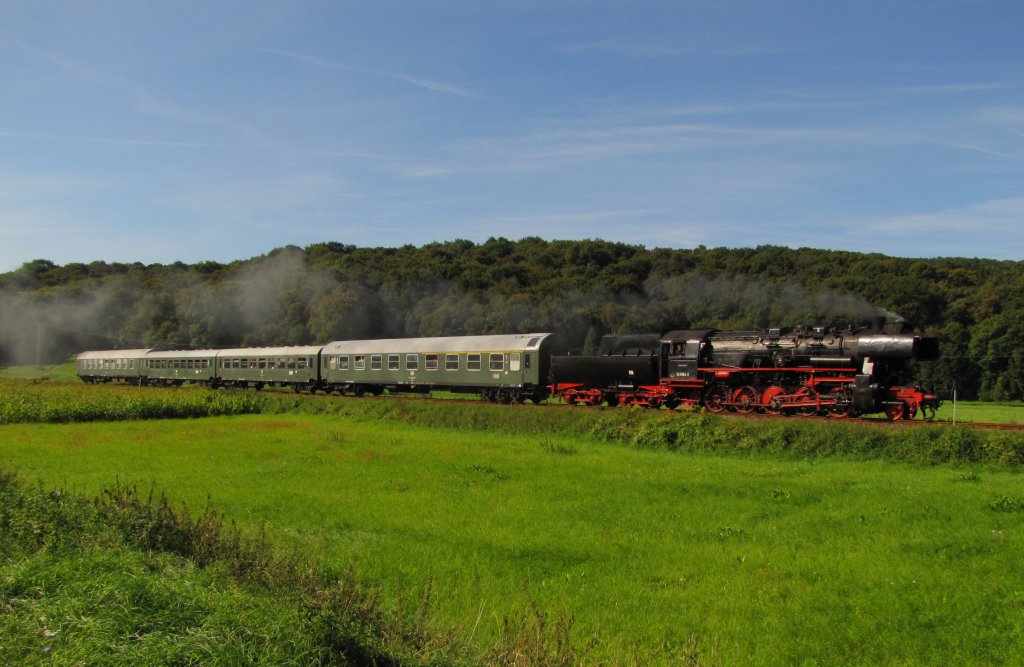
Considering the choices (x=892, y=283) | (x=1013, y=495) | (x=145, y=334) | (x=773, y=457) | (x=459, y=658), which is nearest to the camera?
(x=459, y=658)

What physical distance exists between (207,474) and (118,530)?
9773mm

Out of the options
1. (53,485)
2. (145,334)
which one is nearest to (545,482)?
(53,485)

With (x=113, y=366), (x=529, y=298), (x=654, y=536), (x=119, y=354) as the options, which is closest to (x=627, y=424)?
(x=654, y=536)

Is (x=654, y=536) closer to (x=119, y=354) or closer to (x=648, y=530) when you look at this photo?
(x=648, y=530)

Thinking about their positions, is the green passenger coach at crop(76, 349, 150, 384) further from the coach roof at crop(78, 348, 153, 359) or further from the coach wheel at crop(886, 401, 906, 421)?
the coach wheel at crop(886, 401, 906, 421)

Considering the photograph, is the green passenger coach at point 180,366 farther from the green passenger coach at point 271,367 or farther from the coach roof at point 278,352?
the coach roof at point 278,352

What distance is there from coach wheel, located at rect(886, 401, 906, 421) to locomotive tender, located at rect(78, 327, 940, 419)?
3 cm

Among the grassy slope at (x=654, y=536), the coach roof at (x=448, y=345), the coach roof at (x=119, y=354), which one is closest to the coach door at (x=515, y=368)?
the coach roof at (x=448, y=345)

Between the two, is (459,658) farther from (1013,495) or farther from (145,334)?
(145,334)

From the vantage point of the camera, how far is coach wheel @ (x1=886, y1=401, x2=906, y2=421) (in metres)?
24.0

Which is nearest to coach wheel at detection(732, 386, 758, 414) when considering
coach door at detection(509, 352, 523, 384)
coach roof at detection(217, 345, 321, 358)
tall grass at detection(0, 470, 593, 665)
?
coach door at detection(509, 352, 523, 384)

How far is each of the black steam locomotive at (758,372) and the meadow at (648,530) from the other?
3.73m

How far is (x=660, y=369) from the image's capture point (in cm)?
2986

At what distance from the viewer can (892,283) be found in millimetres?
51531
